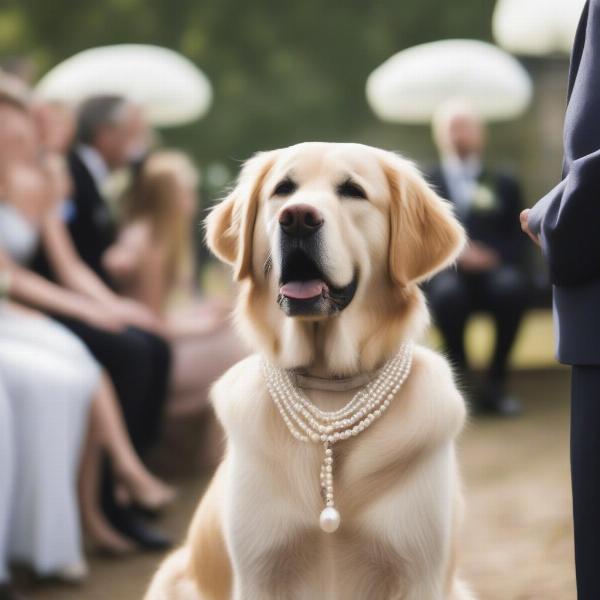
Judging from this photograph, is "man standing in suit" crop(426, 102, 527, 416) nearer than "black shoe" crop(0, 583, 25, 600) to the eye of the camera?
No

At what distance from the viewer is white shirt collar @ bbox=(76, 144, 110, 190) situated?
4527mm

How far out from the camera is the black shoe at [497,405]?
19.9ft

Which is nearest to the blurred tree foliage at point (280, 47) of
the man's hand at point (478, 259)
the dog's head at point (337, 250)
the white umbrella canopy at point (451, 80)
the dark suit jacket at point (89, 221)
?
the white umbrella canopy at point (451, 80)

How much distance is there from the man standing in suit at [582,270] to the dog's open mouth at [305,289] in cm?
42

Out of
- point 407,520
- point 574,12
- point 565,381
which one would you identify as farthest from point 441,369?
point 574,12

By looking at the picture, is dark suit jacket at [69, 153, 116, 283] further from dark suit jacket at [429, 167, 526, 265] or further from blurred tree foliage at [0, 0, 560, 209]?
blurred tree foliage at [0, 0, 560, 209]

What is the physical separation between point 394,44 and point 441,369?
13.1 meters

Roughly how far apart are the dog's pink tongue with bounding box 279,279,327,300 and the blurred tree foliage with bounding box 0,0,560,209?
1164 centimetres

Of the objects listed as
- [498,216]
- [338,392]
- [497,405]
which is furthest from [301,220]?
[498,216]

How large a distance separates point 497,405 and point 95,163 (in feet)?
10.0

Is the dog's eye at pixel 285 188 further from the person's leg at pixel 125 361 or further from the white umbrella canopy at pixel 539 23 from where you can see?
the white umbrella canopy at pixel 539 23

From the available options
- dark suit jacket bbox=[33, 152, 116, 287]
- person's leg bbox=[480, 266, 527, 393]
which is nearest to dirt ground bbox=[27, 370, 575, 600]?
person's leg bbox=[480, 266, 527, 393]

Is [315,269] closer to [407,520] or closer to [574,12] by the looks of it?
[407,520]

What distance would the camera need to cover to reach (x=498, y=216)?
6527mm
